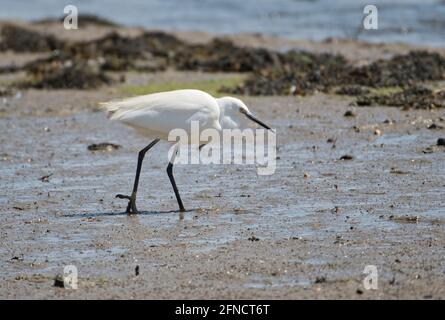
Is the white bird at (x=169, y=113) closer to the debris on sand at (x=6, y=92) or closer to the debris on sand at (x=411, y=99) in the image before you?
the debris on sand at (x=411, y=99)

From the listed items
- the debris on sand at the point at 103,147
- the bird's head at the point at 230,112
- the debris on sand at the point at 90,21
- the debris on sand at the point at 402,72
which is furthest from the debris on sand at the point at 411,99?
the debris on sand at the point at 90,21

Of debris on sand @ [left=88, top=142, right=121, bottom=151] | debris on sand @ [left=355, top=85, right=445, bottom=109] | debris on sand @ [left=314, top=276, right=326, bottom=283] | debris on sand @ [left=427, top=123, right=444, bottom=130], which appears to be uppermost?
debris on sand @ [left=355, top=85, right=445, bottom=109]

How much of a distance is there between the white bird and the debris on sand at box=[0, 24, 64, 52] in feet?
39.2

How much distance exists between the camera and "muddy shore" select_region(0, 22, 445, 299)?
6.17 meters

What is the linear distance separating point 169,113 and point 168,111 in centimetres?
3

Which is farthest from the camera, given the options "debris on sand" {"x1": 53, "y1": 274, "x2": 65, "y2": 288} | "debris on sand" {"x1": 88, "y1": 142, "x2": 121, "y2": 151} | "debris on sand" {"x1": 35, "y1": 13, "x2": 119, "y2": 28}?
"debris on sand" {"x1": 35, "y1": 13, "x2": 119, "y2": 28}

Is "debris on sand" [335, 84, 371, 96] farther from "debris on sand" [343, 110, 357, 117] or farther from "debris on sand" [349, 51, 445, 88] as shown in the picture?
"debris on sand" [343, 110, 357, 117]

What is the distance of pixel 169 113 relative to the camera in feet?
27.1

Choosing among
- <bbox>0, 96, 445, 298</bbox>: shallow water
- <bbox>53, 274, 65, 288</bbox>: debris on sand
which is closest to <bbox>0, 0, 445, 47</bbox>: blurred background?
<bbox>0, 96, 445, 298</bbox>: shallow water

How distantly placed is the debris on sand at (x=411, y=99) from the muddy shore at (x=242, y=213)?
0.13 meters

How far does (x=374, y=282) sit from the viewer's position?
5.94 meters

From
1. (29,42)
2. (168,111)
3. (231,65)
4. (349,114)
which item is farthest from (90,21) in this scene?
(168,111)

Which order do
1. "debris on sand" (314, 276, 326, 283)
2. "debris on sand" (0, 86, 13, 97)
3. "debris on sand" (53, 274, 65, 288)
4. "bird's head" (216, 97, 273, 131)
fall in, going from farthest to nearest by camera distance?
"debris on sand" (0, 86, 13, 97)
"bird's head" (216, 97, 273, 131)
"debris on sand" (53, 274, 65, 288)
"debris on sand" (314, 276, 326, 283)
